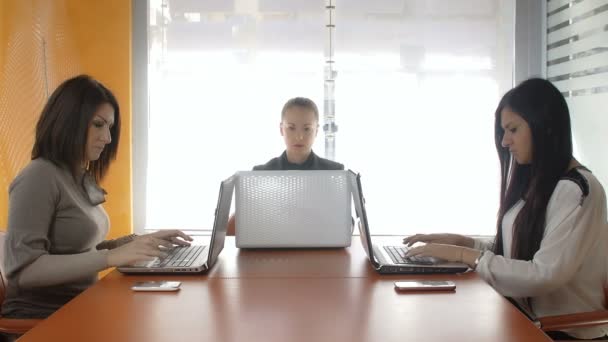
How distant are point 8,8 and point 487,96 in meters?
3.05

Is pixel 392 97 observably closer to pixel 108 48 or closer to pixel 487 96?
pixel 487 96

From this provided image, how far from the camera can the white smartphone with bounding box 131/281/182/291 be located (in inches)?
66.7

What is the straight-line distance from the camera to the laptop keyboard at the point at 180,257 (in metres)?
1.94

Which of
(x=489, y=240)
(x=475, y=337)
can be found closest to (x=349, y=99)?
(x=489, y=240)

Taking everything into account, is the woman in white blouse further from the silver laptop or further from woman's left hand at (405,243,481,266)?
the silver laptop

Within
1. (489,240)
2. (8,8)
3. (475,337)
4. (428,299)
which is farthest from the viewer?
(8,8)

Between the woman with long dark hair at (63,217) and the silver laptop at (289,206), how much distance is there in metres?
0.26

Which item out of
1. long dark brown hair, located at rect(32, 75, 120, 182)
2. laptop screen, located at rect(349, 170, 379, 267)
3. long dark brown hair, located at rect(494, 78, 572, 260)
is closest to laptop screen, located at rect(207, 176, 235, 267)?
laptop screen, located at rect(349, 170, 379, 267)

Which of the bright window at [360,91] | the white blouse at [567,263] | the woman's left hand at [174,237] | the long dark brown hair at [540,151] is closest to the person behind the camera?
the white blouse at [567,263]

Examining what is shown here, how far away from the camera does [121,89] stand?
153 inches

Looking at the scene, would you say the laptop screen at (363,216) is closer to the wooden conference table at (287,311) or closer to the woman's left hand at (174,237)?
the wooden conference table at (287,311)

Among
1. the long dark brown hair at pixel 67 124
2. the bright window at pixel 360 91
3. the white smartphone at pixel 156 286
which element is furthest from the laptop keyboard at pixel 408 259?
the bright window at pixel 360 91

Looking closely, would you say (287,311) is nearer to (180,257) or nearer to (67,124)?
(180,257)

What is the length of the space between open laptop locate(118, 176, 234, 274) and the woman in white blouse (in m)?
0.63
